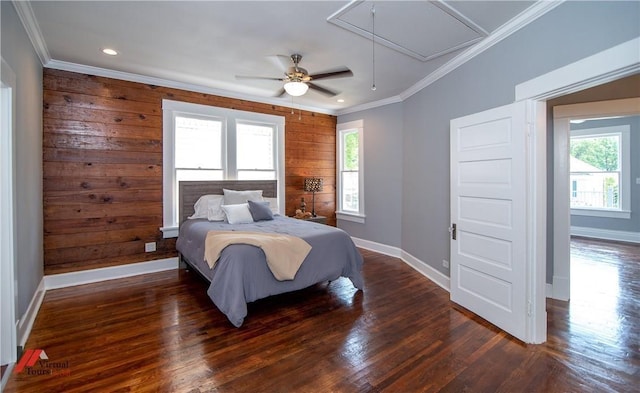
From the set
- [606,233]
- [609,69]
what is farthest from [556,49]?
[606,233]

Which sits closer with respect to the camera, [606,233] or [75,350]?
[75,350]

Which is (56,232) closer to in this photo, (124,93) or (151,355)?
(124,93)

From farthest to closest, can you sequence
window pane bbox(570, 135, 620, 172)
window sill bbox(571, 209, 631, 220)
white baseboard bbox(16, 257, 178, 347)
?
window pane bbox(570, 135, 620, 172)
window sill bbox(571, 209, 631, 220)
white baseboard bbox(16, 257, 178, 347)

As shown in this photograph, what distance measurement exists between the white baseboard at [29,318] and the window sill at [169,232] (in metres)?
1.39

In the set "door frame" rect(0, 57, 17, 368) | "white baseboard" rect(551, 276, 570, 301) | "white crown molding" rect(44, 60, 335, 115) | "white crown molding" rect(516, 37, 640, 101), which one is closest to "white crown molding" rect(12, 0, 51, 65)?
"white crown molding" rect(44, 60, 335, 115)

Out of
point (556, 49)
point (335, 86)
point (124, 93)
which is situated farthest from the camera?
point (335, 86)

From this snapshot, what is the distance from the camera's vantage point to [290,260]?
3.08 meters

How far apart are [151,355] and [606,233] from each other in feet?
28.8

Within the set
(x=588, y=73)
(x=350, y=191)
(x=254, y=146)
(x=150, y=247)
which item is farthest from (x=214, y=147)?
(x=588, y=73)

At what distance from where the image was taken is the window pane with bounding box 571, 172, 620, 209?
21.9 ft

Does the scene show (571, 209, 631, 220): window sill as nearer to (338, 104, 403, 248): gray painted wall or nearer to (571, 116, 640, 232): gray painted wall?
(571, 116, 640, 232): gray painted wall

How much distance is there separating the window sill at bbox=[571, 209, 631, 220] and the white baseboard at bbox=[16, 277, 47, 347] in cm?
968

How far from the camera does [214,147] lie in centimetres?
489

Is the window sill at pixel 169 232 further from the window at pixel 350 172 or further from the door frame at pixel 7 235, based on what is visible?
the window at pixel 350 172
